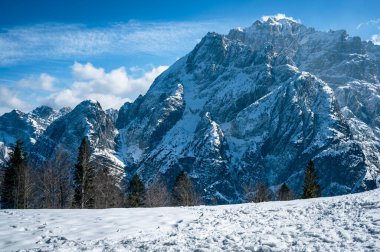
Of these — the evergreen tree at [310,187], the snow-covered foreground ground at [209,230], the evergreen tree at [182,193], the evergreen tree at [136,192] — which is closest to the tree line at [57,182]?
the evergreen tree at [182,193]

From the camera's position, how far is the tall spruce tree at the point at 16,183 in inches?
2313

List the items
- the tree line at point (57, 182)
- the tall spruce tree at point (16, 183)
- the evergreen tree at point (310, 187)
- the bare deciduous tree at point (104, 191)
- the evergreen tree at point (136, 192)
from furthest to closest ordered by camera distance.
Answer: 1. the evergreen tree at point (136, 192)
2. the evergreen tree at point (310, 187)
3. the bare deciduous tree at point (104, 191)
4. the tall spruce tree at point (16, 183)
5. the tree line at point (57, 182)

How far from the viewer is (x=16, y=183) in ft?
197

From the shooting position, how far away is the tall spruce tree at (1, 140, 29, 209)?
2313 inches

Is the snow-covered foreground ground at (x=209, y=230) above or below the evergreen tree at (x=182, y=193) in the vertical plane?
below

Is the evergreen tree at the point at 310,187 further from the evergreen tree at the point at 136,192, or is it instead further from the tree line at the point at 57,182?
the evergreen tree at the point at 136,192

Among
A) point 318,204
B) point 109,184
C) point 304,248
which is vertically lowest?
point 304,248

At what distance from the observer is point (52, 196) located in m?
59.0

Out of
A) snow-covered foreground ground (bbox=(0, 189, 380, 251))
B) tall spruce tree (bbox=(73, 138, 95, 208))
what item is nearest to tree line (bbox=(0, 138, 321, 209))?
tall spruce tree (bbox=(73, 138, 95, 208))

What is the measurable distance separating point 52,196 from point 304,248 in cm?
4742

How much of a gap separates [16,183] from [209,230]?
45.0 meters

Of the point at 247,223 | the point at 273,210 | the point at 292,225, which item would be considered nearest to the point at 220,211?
the point at 273,210

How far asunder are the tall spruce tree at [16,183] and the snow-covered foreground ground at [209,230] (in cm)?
2996

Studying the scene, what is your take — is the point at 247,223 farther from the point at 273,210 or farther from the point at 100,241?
the point at 100,241
